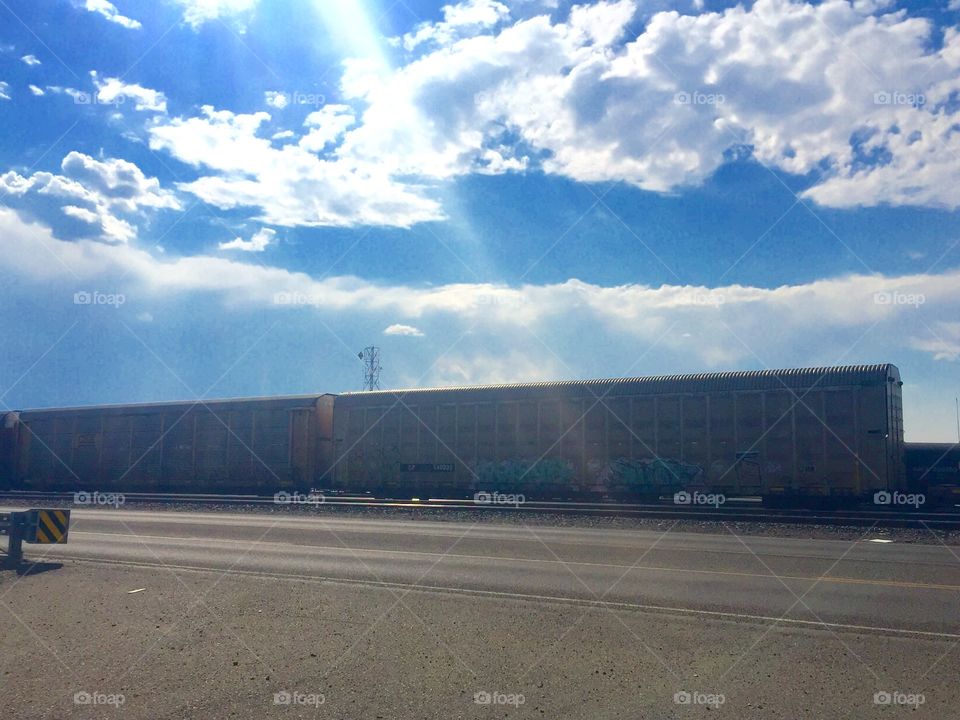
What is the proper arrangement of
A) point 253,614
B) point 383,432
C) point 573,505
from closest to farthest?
1. point 253,614
2. point 573,505
3. point 383,432

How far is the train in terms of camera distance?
2169 centimetres

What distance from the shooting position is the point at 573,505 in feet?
79.3

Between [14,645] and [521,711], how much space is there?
17.7 feet

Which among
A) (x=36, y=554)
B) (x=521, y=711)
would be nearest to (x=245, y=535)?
(x=36, y=554)

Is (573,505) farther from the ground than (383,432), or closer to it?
closer to it

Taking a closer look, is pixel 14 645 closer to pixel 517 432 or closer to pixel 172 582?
pixel 172 582
